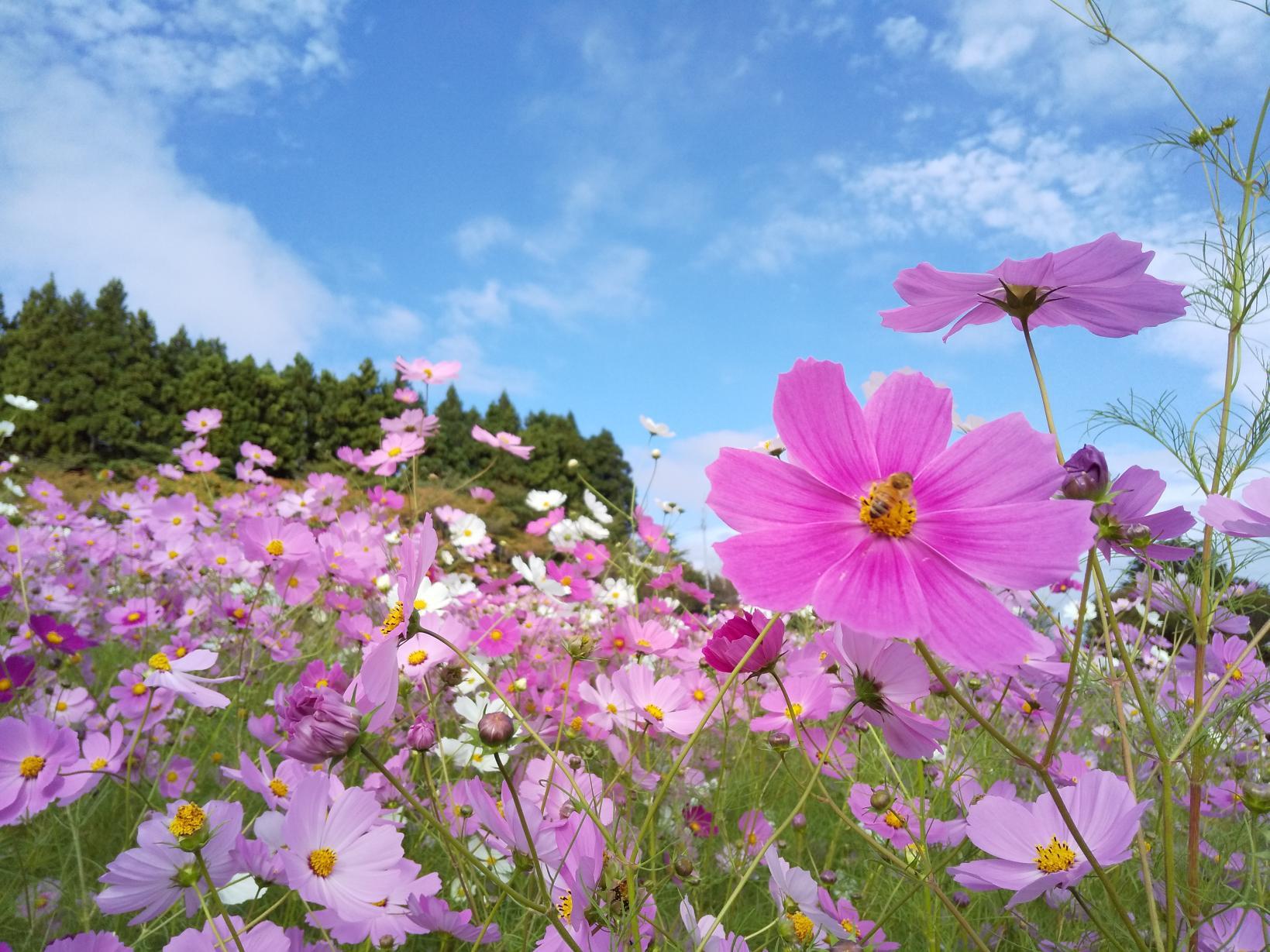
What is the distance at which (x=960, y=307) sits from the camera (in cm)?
53

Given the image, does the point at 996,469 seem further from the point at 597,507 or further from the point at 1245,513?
the point at 597,507

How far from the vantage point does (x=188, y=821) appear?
0.65 meters

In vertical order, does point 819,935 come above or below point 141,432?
below

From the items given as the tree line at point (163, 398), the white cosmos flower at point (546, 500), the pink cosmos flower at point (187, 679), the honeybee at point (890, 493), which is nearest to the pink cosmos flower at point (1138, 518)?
the honeybee at point (890, 493)

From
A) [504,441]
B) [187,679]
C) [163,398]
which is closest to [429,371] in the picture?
[504,441]

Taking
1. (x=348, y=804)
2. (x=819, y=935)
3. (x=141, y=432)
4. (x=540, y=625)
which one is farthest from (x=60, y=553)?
(x=141, y=432)

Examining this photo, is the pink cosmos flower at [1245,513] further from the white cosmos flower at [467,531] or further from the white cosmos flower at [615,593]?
the white cosmos flower at [467,531]

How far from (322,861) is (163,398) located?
1578 cm

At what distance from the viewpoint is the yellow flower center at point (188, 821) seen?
2.12 feet

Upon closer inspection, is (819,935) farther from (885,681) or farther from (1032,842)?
(885,681)

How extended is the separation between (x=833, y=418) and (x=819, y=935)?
561 mm

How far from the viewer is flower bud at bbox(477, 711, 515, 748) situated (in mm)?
614

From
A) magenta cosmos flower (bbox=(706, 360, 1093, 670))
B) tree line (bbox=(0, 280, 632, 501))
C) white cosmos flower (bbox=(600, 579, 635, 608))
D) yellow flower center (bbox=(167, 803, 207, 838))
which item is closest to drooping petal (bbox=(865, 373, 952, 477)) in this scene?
magenta cosmos flower (bbox=(706, 360, 1093, 670))

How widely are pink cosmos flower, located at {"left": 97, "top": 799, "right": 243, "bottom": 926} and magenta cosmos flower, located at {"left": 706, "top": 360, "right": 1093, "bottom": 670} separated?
0.57 meters
